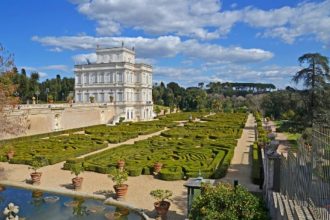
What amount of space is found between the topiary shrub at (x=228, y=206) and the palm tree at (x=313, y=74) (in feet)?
51.4

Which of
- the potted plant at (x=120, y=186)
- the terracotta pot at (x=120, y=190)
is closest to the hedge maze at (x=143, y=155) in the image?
the potted plant at (x=120, y=186)

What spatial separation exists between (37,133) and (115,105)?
2223 centimetres

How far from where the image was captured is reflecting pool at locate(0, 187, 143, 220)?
11469mm

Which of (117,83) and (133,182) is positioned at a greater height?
(117,83)

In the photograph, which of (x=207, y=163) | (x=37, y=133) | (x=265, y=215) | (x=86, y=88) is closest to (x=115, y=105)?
(x=86, y=88)

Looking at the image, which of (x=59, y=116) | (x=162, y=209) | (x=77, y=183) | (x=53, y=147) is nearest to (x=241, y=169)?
(x=162, y=209)

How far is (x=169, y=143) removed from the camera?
86.1ft

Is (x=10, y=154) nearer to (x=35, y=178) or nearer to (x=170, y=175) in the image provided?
(x=35, y=178)

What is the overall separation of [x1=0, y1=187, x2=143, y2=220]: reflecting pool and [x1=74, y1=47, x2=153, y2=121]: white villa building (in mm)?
39968

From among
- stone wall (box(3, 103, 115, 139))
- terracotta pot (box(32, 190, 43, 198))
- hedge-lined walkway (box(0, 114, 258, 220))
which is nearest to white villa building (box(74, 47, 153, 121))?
stone wall (box(3, 103, 115, 139))

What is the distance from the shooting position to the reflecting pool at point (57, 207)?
452 inches

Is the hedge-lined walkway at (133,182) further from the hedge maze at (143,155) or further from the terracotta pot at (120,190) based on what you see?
the hedge maze at (143,155)

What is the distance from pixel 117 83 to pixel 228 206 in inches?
1906

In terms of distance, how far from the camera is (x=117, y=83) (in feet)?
183
